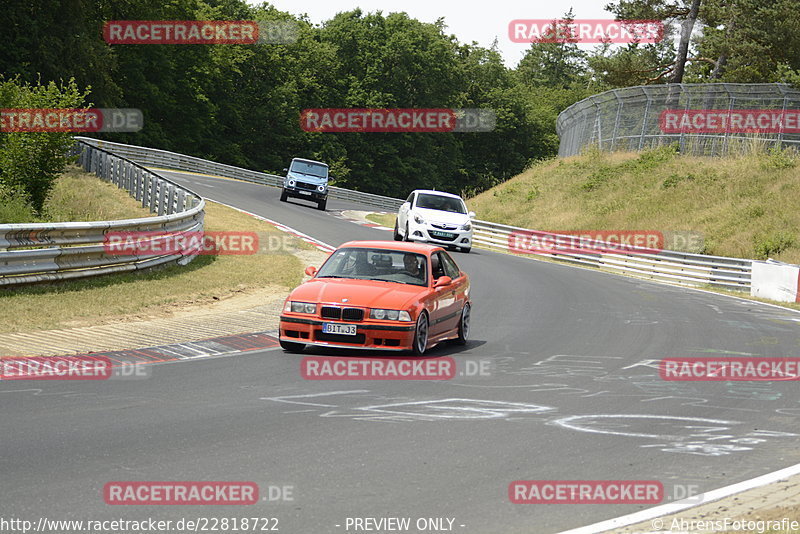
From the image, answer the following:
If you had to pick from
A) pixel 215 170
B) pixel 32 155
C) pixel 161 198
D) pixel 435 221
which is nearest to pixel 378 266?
pixel 32 155

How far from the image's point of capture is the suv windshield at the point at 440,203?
2961 cm

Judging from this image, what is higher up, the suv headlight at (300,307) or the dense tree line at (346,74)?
the dense tree line at (346,74)

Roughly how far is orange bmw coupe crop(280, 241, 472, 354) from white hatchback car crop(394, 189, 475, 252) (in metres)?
14.8

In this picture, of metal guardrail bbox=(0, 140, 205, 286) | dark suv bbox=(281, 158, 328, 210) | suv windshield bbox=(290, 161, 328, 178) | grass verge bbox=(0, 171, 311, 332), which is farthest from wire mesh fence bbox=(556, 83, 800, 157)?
metal guardrail bbox=(0, 140, 205, 286)

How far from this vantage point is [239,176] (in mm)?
65312

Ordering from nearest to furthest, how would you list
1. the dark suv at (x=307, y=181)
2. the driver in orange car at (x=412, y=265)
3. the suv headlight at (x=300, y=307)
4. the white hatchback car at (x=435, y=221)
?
the suv headlight at (x=300, y=307) → the driver in orange car at (x=412, y=265) → the white hatchback car at (x=435, y=221) → the dark suv at (x=307, y=181)

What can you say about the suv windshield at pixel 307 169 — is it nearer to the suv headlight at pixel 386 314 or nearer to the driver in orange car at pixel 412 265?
the driver in orange car at pixel 412 265

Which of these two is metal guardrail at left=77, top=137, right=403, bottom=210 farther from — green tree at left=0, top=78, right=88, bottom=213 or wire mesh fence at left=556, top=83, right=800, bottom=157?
green tree at left=0, top=78, right=88, bottom=213

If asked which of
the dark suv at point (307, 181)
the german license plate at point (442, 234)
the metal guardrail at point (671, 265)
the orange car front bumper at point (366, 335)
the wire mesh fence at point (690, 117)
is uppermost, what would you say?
the wire mesh fence at point (690, 117)

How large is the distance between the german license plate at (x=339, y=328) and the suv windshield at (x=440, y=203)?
1771cm

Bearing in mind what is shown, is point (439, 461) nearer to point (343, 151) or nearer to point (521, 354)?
→ point (521, 354)

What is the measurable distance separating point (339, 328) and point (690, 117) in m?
37.7

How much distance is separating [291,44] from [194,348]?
3238 inches

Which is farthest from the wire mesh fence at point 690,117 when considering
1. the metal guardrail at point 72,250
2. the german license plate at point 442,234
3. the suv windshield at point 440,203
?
the metal guardrail at point 72,250
